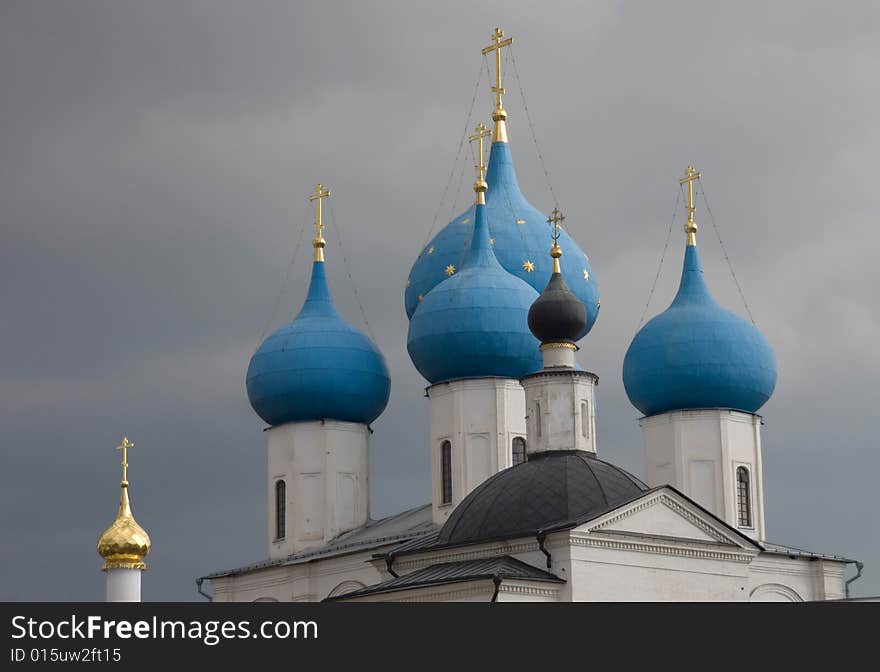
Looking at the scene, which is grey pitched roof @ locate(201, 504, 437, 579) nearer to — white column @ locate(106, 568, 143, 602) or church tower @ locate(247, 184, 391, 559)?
church tower @ locate(247, 184, 391, 559)

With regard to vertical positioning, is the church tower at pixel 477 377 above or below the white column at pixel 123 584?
above

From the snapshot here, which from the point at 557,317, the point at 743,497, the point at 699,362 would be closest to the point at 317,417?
the point at 699,362

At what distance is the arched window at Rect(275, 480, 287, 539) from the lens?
37906 mm

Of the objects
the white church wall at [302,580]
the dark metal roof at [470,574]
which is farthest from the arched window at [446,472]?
the dark metal roof at [470,574]

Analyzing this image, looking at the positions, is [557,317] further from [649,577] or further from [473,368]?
[473,368]

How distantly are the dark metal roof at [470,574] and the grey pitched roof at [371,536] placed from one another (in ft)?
20.2

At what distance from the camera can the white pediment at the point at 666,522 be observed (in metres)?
27.3

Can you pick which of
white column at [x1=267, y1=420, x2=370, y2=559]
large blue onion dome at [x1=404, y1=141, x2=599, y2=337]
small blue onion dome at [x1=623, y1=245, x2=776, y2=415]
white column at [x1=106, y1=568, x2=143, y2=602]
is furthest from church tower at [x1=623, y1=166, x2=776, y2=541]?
white column at [x1=106, y1=568, x2=143, y2=602]

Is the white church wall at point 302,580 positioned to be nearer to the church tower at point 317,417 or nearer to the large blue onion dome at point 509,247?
the church tower at point 317,417
